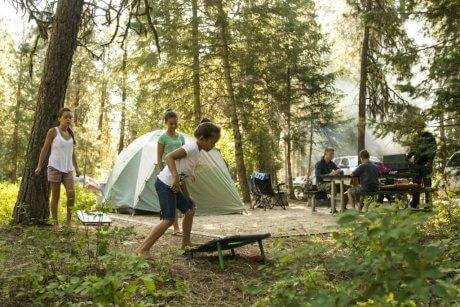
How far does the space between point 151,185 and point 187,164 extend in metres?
5.64

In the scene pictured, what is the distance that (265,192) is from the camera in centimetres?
1296

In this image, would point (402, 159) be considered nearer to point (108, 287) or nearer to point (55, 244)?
point (55, 244)

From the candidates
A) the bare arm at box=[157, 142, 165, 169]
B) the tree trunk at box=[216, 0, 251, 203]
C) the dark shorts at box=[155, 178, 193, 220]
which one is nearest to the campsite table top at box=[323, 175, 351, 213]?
the bare arm at box=[157, 142, 165, 169]

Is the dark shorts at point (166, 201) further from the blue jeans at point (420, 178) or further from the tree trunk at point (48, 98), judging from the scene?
the blue jeans at point (420, 178)

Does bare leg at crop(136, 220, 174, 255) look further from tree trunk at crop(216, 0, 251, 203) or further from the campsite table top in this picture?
tree trunk at crop(216, 0, 251, 203)

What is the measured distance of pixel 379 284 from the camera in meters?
2.01

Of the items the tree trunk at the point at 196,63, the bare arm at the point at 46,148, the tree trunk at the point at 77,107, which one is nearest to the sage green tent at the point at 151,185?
the bare arm at the point at 46,148

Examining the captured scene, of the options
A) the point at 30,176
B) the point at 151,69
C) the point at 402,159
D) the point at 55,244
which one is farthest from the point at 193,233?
the point at 151,69

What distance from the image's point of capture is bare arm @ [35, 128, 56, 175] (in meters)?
6.56

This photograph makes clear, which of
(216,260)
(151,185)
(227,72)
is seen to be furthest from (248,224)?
(227,72)

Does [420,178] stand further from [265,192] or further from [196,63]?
[196,63]

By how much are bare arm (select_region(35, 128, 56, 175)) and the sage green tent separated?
13.4 feet

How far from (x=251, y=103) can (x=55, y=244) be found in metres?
12.8

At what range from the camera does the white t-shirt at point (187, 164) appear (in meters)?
5.18
